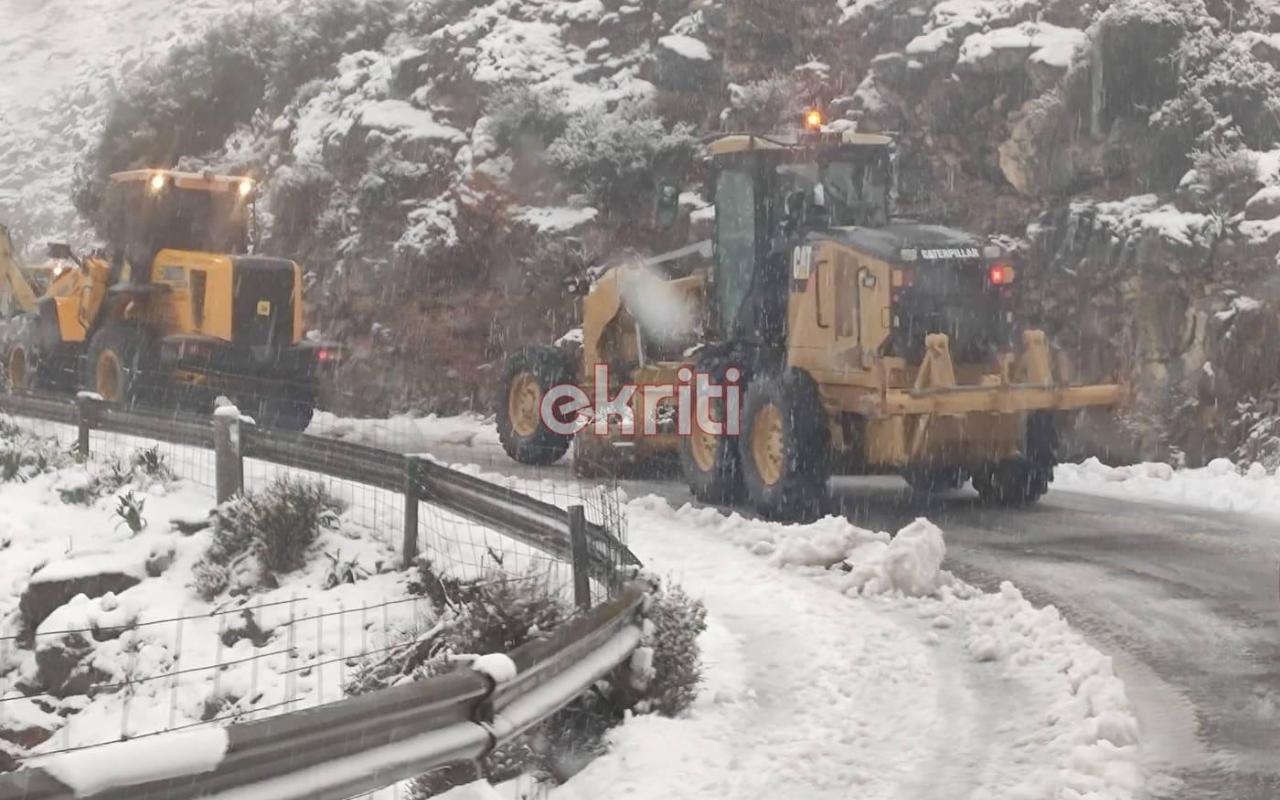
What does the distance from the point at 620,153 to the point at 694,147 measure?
3.98ft

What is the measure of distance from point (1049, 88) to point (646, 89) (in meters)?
7.02

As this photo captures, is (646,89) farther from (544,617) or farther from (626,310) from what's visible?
(544,617)

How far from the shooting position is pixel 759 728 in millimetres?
5910

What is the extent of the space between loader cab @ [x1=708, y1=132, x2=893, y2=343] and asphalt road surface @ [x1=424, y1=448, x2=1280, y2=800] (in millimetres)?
2005

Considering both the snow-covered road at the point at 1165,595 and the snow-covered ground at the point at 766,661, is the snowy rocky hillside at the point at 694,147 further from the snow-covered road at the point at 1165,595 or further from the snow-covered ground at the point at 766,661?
the snow-covered road at the point at 1165,595

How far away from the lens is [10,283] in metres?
20.8

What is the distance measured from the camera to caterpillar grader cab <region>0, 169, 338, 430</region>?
1744cm

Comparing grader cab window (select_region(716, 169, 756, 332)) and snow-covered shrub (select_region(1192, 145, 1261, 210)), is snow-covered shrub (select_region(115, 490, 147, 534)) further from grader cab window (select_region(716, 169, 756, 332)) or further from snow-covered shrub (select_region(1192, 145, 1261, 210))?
snow-covered shrub (select_region(1192, 145, 1261, 210))

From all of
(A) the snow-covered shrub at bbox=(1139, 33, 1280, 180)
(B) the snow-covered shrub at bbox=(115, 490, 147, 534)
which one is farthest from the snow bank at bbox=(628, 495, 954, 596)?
(A) the snow-covered shrub at bbox=(1139, 33, 1280, 180)

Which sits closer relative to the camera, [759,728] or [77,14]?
[759,728]

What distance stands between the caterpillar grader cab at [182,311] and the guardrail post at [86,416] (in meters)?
2.69

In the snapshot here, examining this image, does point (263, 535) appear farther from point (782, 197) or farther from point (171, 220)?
point (171, 220)

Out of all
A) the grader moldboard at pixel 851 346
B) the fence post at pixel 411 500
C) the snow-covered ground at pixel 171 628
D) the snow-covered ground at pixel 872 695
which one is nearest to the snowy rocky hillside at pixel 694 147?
the grader moldboard at pixel 851 346

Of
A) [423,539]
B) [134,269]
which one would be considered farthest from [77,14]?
[423,539]
